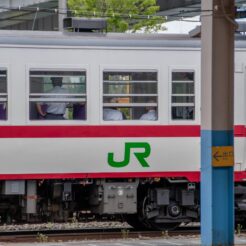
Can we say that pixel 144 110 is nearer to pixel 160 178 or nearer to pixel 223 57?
pixel 160 178

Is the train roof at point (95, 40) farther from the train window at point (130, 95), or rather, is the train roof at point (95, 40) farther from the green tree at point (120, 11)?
the green tree at point (120, 11)

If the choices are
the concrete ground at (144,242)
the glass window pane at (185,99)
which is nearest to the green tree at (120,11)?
the glass window pane at (185,99)

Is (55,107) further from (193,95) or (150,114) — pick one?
(193,95)

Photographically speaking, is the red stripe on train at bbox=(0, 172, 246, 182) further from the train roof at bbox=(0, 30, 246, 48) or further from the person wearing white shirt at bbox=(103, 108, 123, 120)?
the train roof at bbox=(0, 30, 246, 48)

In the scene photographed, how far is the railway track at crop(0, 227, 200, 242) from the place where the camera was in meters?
15.1

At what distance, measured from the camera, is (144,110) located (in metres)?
15.5

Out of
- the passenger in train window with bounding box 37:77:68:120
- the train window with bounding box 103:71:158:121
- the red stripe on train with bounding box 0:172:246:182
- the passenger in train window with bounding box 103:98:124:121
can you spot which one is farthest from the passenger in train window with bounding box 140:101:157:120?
the passenger in train window with bounding box 37:77:68:120

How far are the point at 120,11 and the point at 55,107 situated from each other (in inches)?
480

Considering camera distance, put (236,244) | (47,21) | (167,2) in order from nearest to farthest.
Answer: (236,244)
(167,2)
(47,21)

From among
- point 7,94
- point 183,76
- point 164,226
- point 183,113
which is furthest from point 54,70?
point 164,226

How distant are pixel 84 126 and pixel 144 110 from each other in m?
1.15

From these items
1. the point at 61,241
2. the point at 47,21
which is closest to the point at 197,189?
the point at 61,241

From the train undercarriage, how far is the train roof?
2428mm

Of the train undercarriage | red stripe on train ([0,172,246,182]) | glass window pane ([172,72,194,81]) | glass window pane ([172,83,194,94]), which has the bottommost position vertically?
the train undercarriage
